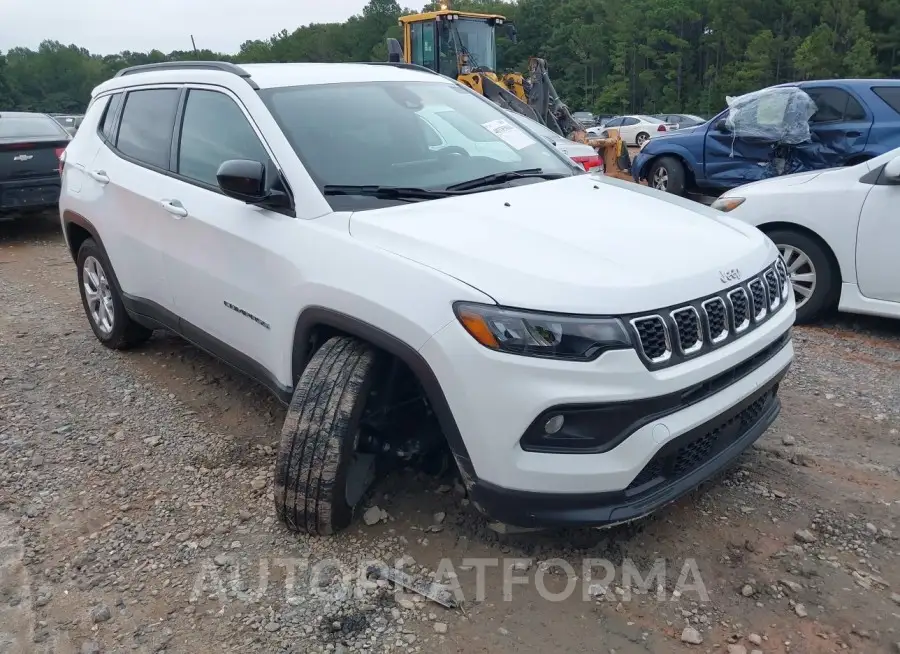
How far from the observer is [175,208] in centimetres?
371

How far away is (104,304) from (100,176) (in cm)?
94

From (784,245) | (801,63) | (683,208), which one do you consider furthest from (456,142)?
(801,63)

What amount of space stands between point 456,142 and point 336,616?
2236 millimetres

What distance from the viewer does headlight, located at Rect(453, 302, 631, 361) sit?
2.36 metres

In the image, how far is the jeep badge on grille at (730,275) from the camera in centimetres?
271

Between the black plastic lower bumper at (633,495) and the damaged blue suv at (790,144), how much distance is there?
7140 millimetres

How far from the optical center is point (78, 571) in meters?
2.87

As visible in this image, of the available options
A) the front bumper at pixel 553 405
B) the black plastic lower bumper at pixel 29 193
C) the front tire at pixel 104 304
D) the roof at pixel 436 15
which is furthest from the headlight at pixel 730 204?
the roof at pixel 436 15

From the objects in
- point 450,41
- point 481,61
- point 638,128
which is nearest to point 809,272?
point 450,41

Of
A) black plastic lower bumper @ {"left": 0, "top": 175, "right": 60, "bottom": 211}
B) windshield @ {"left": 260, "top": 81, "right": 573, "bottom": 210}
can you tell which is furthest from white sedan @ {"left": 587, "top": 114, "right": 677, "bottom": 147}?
windshield @ {"left": 260, "top": 81, "right": 573, "bottom": 210}

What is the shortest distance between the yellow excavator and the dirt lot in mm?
9721

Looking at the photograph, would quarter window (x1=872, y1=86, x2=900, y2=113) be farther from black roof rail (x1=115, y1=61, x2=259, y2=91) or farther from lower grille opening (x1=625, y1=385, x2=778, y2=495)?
black roof rail (x1=115, y1=61, x2=259, y2=91)

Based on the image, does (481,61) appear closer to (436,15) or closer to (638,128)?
(436,15)

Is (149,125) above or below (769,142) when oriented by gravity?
above
